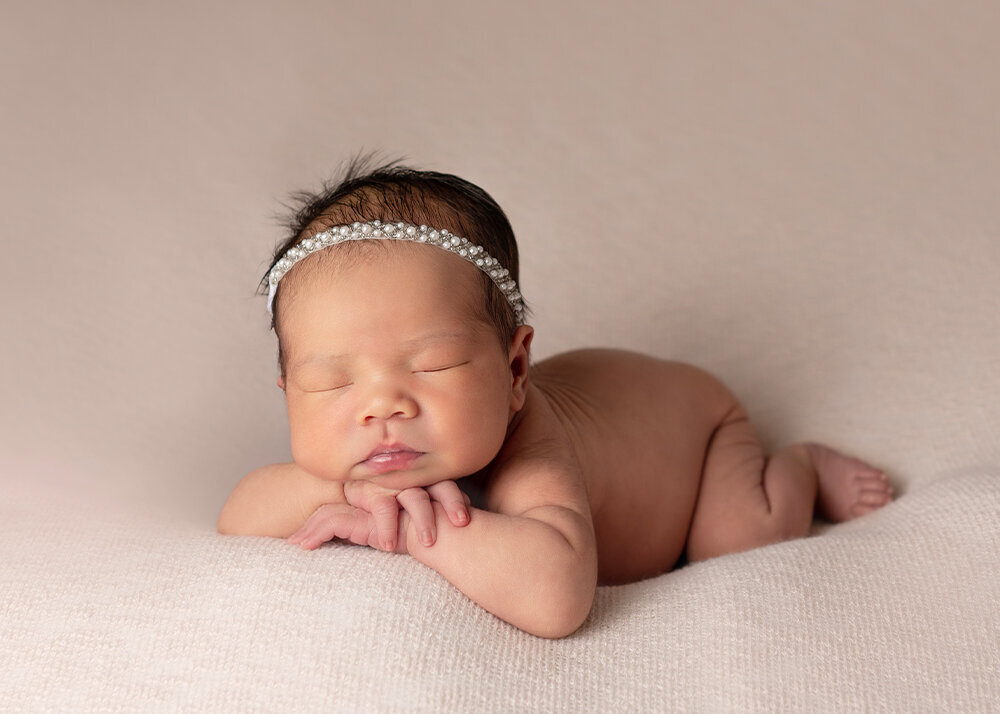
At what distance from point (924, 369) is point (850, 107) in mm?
679

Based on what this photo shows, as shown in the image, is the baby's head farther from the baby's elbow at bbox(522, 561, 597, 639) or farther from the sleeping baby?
the baby's elbow at bbox(522, 561, 597, 639)

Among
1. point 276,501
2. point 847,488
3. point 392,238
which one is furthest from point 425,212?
point 847,488

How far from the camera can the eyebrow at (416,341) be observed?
48.6 inches

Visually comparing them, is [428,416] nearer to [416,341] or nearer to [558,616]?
[416,341]

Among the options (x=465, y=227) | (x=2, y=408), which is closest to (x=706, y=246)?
(x=465, y=227)

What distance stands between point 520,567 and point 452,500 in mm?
110

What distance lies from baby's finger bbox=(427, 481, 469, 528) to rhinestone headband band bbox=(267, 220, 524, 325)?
256 mm

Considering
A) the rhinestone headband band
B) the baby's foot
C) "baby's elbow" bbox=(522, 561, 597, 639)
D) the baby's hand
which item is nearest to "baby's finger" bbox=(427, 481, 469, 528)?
the baby's hand

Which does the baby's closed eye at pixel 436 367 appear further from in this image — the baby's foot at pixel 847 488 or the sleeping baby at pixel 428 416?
the baby's foot at pixel 847 488

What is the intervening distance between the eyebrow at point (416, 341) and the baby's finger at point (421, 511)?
6.4 inches

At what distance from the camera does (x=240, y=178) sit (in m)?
2.14

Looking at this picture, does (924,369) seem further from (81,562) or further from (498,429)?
(81,562)

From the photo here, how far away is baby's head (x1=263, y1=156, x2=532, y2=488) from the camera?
1228 mm

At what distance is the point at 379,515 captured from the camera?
1255mm
